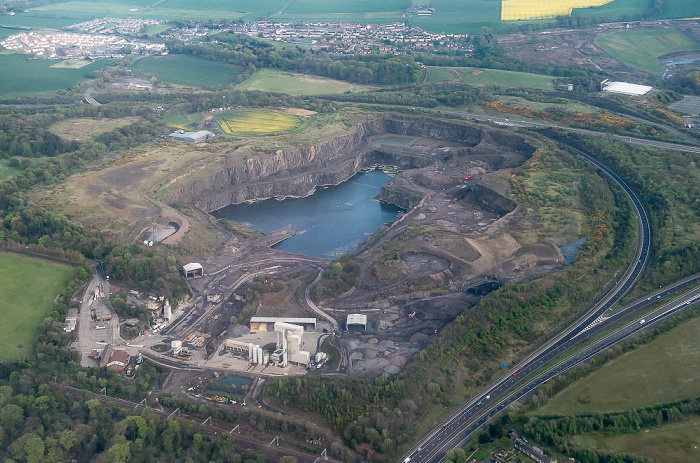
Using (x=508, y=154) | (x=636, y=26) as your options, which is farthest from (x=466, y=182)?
(x=636, y=26)

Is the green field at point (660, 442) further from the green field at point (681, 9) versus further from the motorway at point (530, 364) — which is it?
the green field at point (681, 9)

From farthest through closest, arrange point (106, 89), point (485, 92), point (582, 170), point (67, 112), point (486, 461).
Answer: point (106, 89) → point (485, 92) → point (67, 112) → point (582, 170) → point (486, 461)

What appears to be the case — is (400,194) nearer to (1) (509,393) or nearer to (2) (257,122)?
(2) (257,122)

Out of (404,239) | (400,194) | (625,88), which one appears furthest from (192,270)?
(625,88)

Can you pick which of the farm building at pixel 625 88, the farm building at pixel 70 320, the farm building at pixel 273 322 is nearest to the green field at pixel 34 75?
the farm building at pixel 70 320

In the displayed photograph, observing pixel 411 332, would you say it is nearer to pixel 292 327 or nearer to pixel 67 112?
pixel 292 327

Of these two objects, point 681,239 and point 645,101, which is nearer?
point 681,239

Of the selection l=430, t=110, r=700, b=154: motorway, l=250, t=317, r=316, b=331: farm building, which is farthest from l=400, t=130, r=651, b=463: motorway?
l=430, t=110, r=700, b=154: motorway
